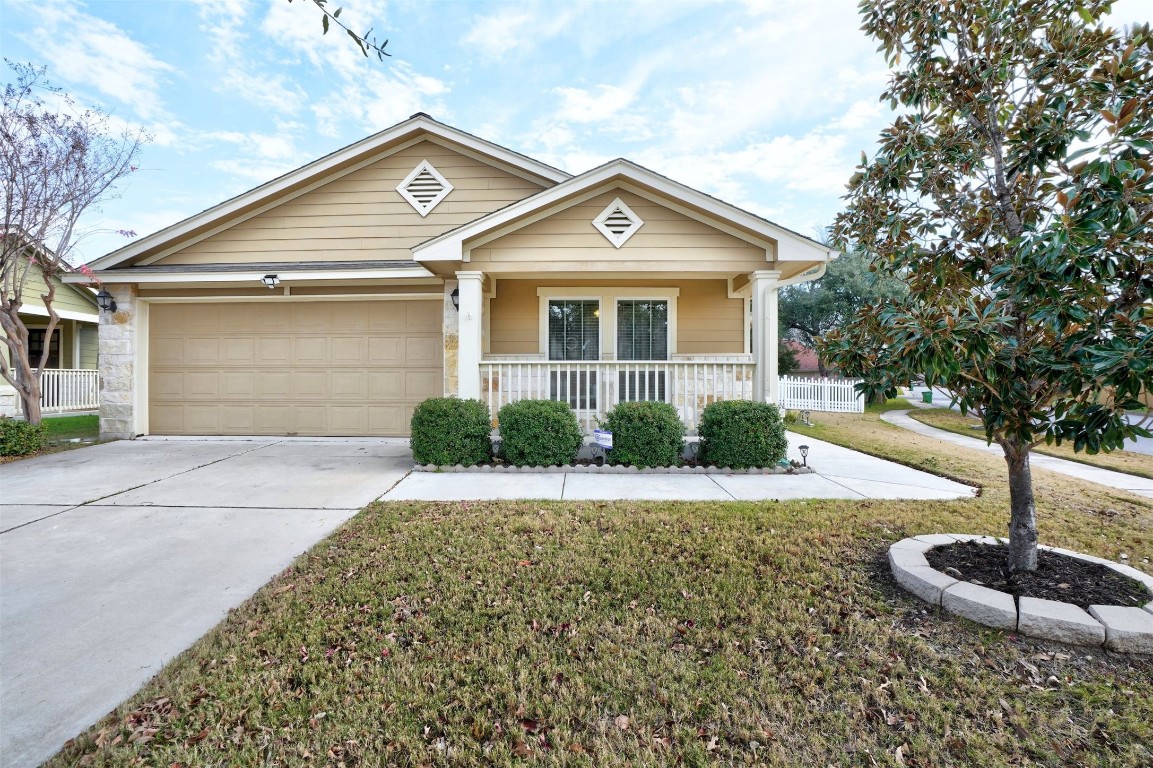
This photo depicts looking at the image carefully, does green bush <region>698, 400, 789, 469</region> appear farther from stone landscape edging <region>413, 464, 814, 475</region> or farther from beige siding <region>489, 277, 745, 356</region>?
beige siding <region>489, 277, 745, 356</region>

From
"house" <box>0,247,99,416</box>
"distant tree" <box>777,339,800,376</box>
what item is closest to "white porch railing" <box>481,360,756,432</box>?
"house" <box>0,247,99,416</box>

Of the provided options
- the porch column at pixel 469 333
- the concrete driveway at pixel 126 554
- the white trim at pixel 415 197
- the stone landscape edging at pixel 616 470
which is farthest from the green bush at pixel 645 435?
the white trim at pixel 415 197

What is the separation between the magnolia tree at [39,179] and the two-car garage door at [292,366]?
1995 mm

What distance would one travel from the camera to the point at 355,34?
Result: 1.89 m

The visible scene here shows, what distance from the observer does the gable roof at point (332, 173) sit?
781 centimetres

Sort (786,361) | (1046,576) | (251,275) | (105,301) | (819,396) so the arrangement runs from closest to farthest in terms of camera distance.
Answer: (1046,576) < (251,275) < (105,301) < (819,396) < (786,361)

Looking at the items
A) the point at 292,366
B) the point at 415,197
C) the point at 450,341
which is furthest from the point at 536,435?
the point at 415,197

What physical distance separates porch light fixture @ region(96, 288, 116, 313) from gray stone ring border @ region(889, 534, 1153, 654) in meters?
11.5

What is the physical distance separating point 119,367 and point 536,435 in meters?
7.64

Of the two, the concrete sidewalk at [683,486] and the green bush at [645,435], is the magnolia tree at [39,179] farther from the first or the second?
the green bush at [645,435]

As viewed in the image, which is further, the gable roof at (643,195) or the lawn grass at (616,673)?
the gable roof at (643,195)

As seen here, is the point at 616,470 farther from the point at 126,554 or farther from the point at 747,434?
the point at 126,554

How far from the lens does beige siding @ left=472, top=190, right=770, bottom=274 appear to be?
644 cm

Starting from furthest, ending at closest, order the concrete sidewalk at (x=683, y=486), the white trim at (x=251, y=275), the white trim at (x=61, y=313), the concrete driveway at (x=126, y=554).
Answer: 1. the white trim at (x=61, y=313)
2. the white trim at (x=251, y=275)
3. the concrete sidewalk at (x=683, y=486)
4. the concrete driveway at (x=126, y=554)
